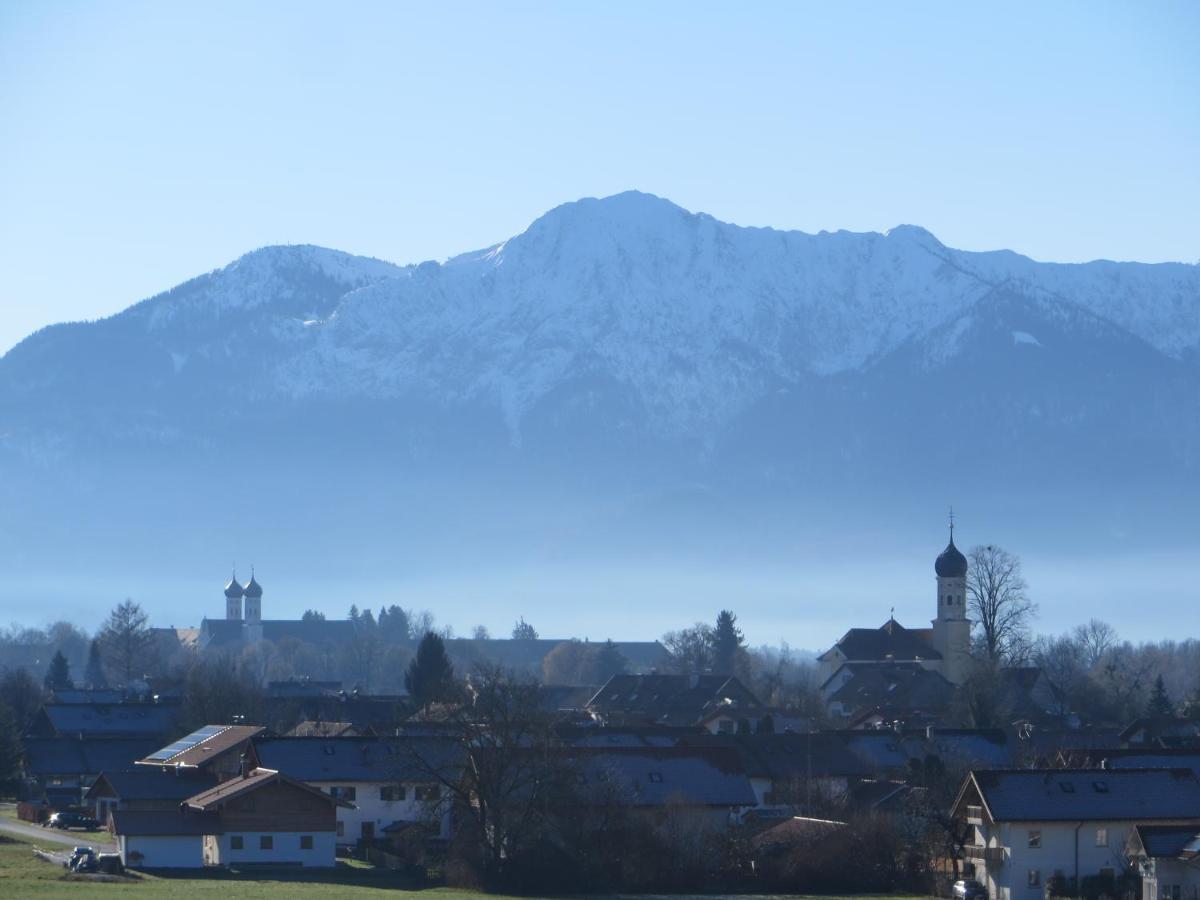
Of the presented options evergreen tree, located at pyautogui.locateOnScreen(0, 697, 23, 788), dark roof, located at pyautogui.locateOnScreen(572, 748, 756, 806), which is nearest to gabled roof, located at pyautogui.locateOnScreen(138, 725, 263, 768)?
evergreen tree, located at pyautogui.locateOnScreen(0, 697, 23, 788)

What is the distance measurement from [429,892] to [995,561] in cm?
8468

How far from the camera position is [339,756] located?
245 feet

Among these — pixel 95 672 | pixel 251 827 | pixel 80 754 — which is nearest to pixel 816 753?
pixel 251 827

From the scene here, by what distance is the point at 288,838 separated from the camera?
219 ft

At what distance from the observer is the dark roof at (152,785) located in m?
74.8

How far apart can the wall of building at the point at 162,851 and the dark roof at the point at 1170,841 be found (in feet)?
93.9

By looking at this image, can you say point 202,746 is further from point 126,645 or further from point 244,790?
point 126,645

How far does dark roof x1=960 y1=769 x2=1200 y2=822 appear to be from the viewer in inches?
2343

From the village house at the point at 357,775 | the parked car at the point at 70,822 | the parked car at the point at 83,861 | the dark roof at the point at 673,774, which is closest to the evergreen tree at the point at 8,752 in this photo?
the parked car at the point at 70,822

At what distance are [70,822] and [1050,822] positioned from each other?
38.2 metres

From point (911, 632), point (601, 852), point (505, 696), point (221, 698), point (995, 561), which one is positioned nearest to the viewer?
point (601, 852)

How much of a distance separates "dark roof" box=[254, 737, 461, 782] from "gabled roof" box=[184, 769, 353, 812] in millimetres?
2984

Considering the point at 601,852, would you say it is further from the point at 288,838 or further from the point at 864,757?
the point at 864,757

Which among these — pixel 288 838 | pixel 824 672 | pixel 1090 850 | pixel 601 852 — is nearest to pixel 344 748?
pixel 288 838
